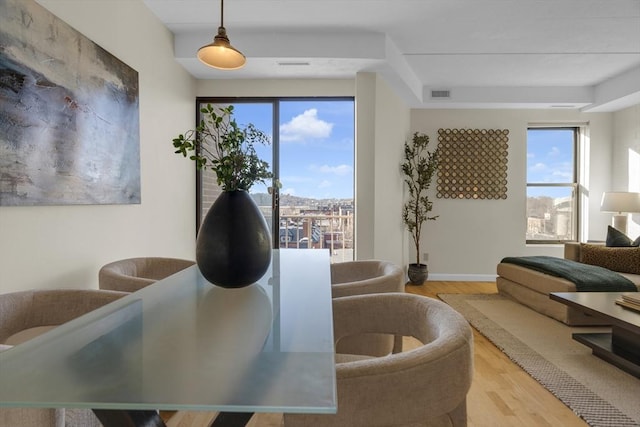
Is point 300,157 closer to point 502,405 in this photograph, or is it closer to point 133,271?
point 133,271

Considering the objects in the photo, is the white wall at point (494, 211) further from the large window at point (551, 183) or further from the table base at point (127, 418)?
the table base at point (127, 418)

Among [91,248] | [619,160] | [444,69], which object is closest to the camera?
[91,248]

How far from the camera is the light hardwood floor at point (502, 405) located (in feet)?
5.73

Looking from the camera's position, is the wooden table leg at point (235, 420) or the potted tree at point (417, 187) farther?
the potted tree at point (417, 187)

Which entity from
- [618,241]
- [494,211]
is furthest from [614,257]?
[494,211]

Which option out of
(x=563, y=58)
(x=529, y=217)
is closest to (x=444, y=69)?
(x=563, y=58)

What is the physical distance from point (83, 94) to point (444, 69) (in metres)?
3.61

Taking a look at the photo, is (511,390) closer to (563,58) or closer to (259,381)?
(259,381)

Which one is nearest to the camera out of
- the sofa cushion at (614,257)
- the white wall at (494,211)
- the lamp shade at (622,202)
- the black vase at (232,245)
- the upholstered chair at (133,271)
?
the black vase at (232,245)

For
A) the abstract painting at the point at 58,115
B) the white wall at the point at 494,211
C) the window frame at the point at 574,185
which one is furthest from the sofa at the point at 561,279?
the abstract painting at the point at 58,115

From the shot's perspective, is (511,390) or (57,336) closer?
(57,336)

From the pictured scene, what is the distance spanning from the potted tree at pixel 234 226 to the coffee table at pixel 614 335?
218cm

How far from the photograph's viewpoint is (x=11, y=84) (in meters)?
1.57

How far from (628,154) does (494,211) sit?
1.83m
